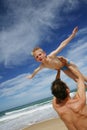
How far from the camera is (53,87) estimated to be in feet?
18.7

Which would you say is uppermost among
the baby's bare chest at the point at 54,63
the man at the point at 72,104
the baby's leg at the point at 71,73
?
the baby's bare chest at the point at 54,63

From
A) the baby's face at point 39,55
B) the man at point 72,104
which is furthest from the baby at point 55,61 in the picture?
the man at point 72,104

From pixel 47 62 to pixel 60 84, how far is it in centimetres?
240

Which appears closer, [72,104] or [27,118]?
[72,104]

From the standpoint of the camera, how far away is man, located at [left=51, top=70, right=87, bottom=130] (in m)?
5.63

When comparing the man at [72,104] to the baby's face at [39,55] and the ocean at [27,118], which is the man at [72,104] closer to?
the baby's face at [39,55]

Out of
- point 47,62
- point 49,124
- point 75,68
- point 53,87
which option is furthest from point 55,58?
point 49,124

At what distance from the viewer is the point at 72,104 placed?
570 centimetres

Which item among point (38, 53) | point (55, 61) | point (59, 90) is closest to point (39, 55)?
point (38, 53)

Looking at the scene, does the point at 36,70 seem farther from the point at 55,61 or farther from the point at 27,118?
the point at 27,118

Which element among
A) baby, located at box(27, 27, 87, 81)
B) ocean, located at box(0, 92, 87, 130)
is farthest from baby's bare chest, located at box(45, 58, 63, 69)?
ocean, located at box(0, 92, 87, 130)

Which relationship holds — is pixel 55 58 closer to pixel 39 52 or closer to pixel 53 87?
pixel 39 52

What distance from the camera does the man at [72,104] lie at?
5633mm

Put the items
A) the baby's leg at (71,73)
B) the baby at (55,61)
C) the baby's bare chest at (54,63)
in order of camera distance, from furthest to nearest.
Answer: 1. the baby's bare chest at (54,63)
2. the baby at (55,61)
3. the baby's leg at (71,73)
